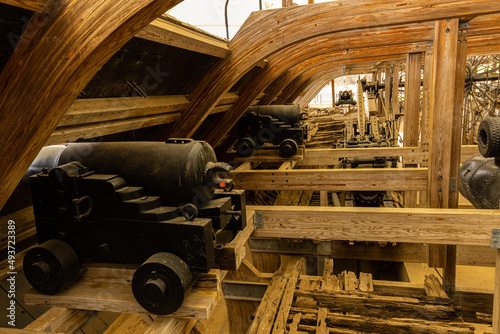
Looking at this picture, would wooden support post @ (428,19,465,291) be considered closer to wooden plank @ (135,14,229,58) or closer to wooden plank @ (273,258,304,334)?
wooden plank @ (273,258,304,334)

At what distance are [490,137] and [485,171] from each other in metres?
1.18

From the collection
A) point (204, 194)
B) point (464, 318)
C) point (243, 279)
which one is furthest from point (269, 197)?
point (204, 194)

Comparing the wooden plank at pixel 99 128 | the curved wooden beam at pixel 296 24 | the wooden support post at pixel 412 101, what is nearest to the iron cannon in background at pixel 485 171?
the wooden support post at pixel 412 101

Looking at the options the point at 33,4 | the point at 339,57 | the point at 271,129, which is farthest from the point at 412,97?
the point at 33,4

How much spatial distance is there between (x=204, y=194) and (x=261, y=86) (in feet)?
10.2

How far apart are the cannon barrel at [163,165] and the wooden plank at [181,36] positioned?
73 centimetres

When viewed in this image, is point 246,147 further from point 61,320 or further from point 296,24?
point 61,320

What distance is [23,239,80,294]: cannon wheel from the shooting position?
175 cm

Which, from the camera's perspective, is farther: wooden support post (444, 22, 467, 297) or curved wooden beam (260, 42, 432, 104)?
curved wooden beam (260, 42, 432, 104)

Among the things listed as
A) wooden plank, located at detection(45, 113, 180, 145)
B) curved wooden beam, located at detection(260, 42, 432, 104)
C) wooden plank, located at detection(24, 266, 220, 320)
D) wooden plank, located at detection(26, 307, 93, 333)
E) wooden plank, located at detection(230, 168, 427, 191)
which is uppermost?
curved wooden beam, located at detection(260, 42, 432, 104)

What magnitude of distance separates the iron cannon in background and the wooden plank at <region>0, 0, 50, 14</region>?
12.4 ft

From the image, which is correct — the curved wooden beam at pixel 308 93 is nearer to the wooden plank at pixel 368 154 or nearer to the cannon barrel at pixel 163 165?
the wooden plank at pixel 368 154

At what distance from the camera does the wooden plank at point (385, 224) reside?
244 centimetres

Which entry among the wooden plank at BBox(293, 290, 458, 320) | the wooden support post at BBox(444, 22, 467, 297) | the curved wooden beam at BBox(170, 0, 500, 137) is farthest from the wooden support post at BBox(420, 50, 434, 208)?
the wooden plank at BBox(293, 290, 458, 320)
